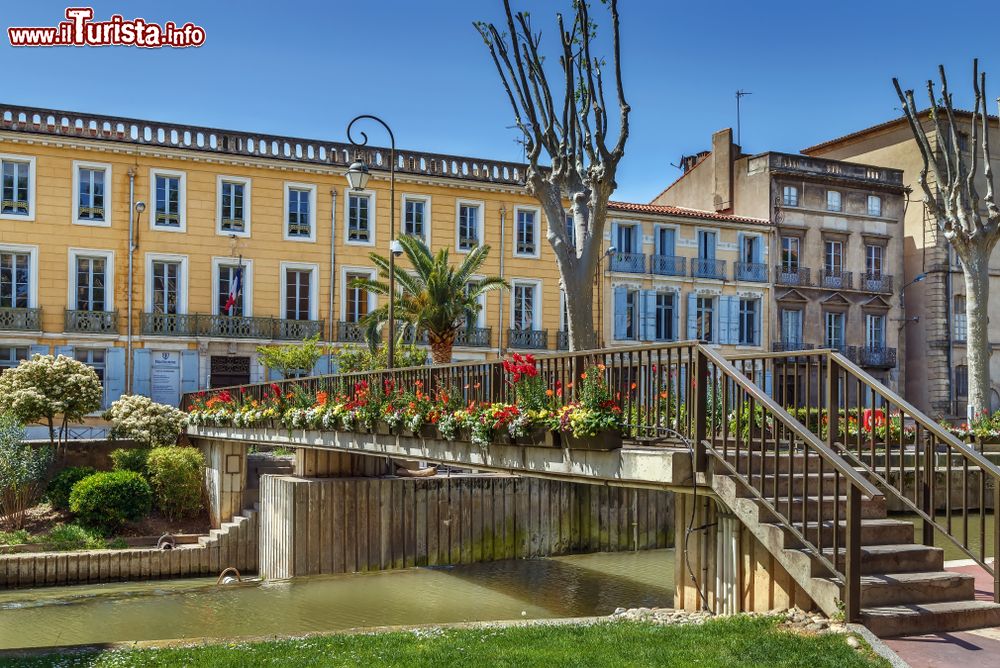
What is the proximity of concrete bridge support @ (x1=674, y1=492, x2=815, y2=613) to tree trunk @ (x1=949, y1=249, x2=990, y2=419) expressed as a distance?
683 inches

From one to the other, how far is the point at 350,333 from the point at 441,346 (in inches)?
379

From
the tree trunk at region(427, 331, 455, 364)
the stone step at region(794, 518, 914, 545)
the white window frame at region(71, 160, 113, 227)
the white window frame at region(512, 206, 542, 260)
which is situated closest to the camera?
the stone step at region(794, 518, 914, 545)

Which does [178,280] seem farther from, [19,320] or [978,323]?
[978,323]

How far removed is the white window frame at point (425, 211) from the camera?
40531 mm

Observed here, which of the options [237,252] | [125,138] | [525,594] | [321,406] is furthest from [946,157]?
[125,138]

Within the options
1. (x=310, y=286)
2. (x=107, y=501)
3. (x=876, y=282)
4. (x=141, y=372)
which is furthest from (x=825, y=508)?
(x=876, y=282)

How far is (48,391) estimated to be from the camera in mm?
30219

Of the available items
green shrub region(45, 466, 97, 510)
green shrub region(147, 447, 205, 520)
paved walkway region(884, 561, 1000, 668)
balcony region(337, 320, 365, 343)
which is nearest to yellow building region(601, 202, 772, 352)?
balcony region(337, 320, 365, 343)

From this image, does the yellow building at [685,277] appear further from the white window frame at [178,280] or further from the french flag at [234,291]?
the white window frame at [178,280]

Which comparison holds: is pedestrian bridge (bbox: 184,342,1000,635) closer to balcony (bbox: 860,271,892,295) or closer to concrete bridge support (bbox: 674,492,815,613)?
concrete bridge support (bbox: 674,492,815,613)

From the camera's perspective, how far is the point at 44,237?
35.5 metres

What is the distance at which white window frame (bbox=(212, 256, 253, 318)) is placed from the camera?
37812 millimetres

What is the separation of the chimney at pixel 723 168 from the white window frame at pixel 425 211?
14.7 metres

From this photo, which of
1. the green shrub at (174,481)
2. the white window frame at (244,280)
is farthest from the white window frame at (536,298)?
the green shrub at (174,481)
